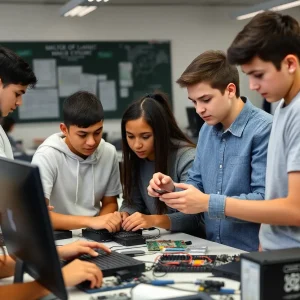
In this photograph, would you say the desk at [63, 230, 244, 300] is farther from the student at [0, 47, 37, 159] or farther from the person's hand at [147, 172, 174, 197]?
the student at [0, 47, 37, 159]

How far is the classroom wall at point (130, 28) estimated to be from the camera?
6.76 m

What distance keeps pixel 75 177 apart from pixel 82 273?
109cm

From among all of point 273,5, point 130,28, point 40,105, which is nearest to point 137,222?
point 273,5

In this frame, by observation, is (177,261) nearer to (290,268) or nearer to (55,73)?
(290,268)

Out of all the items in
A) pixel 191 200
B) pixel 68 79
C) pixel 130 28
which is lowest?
pixel 191 200

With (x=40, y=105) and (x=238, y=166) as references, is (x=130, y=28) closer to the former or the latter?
(x=40, y=105)

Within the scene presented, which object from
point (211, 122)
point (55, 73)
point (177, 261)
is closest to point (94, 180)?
point (211, 122)

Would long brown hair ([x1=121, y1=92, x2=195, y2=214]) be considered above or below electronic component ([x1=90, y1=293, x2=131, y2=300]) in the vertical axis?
above

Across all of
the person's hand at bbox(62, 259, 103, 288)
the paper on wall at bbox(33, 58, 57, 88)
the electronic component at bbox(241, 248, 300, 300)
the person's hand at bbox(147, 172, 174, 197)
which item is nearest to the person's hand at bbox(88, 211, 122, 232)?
the person's hand at bbox(147, 172, 174, 197)

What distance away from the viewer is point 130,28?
282 inches

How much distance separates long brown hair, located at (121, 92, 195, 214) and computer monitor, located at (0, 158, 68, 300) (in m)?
1.01

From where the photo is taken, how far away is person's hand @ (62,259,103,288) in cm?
154

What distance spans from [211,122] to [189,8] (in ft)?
18.4

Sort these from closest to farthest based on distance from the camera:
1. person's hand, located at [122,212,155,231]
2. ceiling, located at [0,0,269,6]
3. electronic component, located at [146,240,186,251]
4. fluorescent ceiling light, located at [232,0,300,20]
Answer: electronic component, located at [146,240,186,251] < person's hand, located at [122,212,155,231] < fluorescent ceiling light, located at [232,0,300,20] < ceiling, located at [0,0,269,6]
